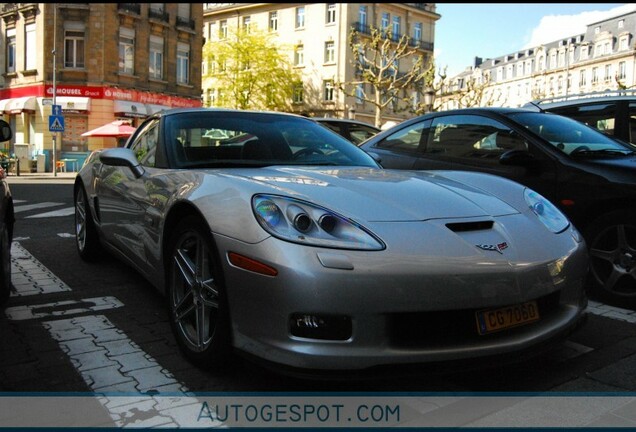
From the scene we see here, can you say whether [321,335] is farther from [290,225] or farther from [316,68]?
[316,68]

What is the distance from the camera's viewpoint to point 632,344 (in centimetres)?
330

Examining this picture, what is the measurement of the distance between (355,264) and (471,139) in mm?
3218

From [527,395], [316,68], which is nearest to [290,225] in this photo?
[527,395]

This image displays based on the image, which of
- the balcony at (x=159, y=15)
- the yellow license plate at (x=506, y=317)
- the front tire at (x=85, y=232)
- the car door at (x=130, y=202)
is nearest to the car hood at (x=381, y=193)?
the yellow license plate at (x=506, y=317)

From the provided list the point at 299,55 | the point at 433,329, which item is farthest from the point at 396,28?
the point at 433,329

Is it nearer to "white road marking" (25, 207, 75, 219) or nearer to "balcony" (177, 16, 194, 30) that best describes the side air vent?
"white road marking" (25, 207, 75, 219)

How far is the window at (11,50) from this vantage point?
33.0 m

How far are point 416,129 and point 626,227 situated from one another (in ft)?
7.38

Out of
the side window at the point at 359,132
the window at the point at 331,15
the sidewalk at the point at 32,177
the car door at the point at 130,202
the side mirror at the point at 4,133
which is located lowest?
the sidewalk at the point at 32,177

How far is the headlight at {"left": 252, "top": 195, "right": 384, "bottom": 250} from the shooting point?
243 cm

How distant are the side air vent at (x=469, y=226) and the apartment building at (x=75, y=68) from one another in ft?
98.9

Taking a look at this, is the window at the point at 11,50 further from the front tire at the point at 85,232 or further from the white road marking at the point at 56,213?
the front tire at the point at 85,232

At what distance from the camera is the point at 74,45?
103 ft
